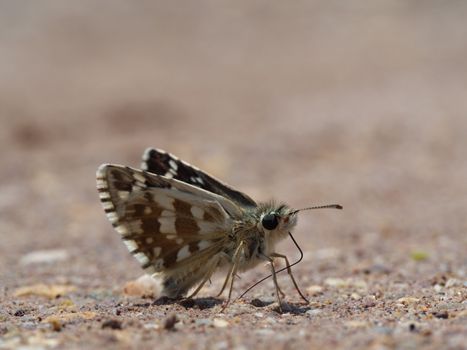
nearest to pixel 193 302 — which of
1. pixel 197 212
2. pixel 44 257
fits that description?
pixel 197 212

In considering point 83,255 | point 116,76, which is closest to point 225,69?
point 116,76

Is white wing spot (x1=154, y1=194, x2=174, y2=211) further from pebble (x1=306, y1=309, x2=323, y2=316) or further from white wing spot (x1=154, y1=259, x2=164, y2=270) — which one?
pebble (x1=306, y1=309, x2=323, y2=316)

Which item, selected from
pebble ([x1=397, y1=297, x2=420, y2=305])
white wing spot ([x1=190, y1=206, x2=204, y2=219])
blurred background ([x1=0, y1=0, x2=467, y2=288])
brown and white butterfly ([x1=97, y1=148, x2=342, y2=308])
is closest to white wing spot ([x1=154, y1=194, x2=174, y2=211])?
brown and white butterfly ([x1=97, y1=148, x2=342, y2=308])

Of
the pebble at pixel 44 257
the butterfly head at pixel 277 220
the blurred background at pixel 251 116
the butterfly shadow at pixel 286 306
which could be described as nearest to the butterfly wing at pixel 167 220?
the butterfly head at pixel 277 220

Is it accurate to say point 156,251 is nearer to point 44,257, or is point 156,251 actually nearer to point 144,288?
point 144,288

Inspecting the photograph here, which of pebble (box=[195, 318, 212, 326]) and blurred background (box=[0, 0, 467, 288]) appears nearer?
pebble (box=[195, 318, 212, 326])

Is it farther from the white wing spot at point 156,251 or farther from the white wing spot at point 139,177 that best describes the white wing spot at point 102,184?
the white wing spot at point 156,251

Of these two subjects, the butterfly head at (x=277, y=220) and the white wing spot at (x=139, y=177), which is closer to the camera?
the butterfly head at (x=277, y=220)
